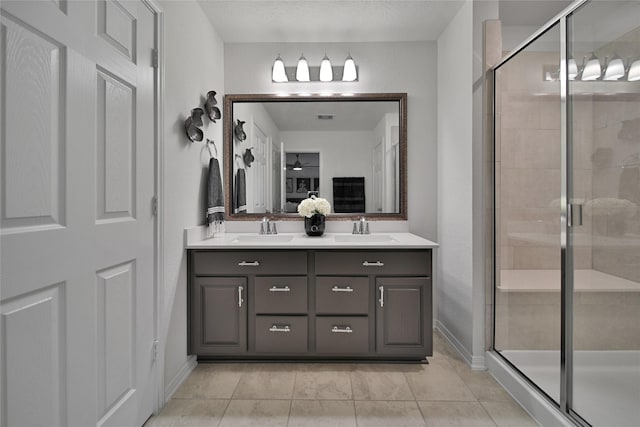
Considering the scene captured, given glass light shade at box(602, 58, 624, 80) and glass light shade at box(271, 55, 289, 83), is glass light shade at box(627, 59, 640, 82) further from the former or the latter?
glass light shade at box(271, 55, 289, 83)

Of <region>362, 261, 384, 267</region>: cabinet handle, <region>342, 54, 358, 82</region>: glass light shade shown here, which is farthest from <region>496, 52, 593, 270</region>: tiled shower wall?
<region>342, 54, 358, 82</region>: glass light shade

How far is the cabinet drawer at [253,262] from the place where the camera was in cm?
247

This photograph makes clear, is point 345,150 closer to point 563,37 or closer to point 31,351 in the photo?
point 563,37

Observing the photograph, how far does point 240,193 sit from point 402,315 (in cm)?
162

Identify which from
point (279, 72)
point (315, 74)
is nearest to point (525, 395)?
point (315, 74)

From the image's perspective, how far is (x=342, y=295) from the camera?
2.49m

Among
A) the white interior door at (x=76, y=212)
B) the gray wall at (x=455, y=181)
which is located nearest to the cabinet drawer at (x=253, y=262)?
the white interior door at (x=76, y=212)

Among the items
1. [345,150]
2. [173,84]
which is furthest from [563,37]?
[173,84]

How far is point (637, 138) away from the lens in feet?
4.66

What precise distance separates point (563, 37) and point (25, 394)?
252cm

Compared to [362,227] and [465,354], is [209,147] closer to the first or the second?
[362,227]

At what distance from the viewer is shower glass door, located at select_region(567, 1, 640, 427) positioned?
1457 mm

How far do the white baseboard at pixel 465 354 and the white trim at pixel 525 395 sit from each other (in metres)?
0.04

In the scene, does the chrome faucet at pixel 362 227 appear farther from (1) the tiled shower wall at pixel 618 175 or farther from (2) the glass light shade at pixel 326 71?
(1) the tiled shower wall at pixel 618 175
